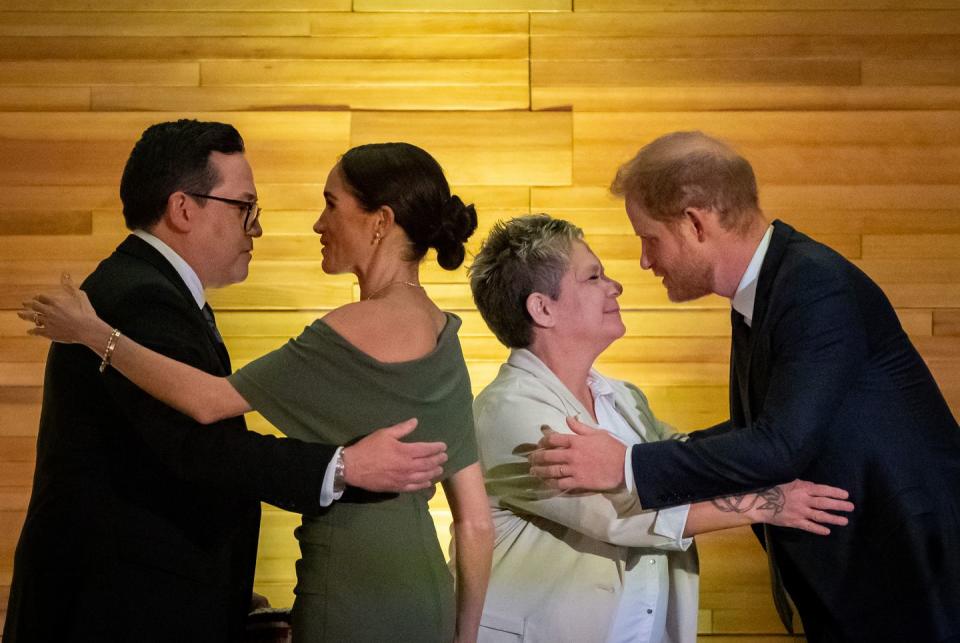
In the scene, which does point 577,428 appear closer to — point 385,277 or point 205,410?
point 385,277

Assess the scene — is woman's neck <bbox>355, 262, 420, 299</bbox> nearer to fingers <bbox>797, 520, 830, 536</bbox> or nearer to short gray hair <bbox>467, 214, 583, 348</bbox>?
short gray hair <bbox>467, 214, 583, 348</bbox>

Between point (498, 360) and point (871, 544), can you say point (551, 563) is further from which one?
point (498, 360)

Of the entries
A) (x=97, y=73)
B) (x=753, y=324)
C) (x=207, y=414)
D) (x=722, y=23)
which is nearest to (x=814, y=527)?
(x=753, y=324)

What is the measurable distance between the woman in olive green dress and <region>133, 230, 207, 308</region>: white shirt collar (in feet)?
0.96

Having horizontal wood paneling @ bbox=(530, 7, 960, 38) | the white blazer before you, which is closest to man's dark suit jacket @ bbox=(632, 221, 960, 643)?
the white blazer

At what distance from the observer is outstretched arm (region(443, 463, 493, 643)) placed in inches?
95.3

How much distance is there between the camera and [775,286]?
2.40 metres

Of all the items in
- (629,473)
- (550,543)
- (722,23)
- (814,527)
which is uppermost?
(722,23)

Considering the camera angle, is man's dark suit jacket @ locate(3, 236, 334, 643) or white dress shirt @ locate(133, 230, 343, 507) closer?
man's dark suit jacket @ locate(3, 236, 334, 643)

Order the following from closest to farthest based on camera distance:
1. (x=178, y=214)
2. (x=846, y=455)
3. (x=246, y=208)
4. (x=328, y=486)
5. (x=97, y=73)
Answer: (x=328, y=486) → (x=846, y=455) → (x=178, y=214) → (x=246, y=208) → (x=97, y=73)

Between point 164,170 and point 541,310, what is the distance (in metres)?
0.93

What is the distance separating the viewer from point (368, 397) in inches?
87.1

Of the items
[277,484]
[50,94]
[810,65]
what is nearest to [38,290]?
[50,94]

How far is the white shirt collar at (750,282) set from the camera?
99.7 inches
